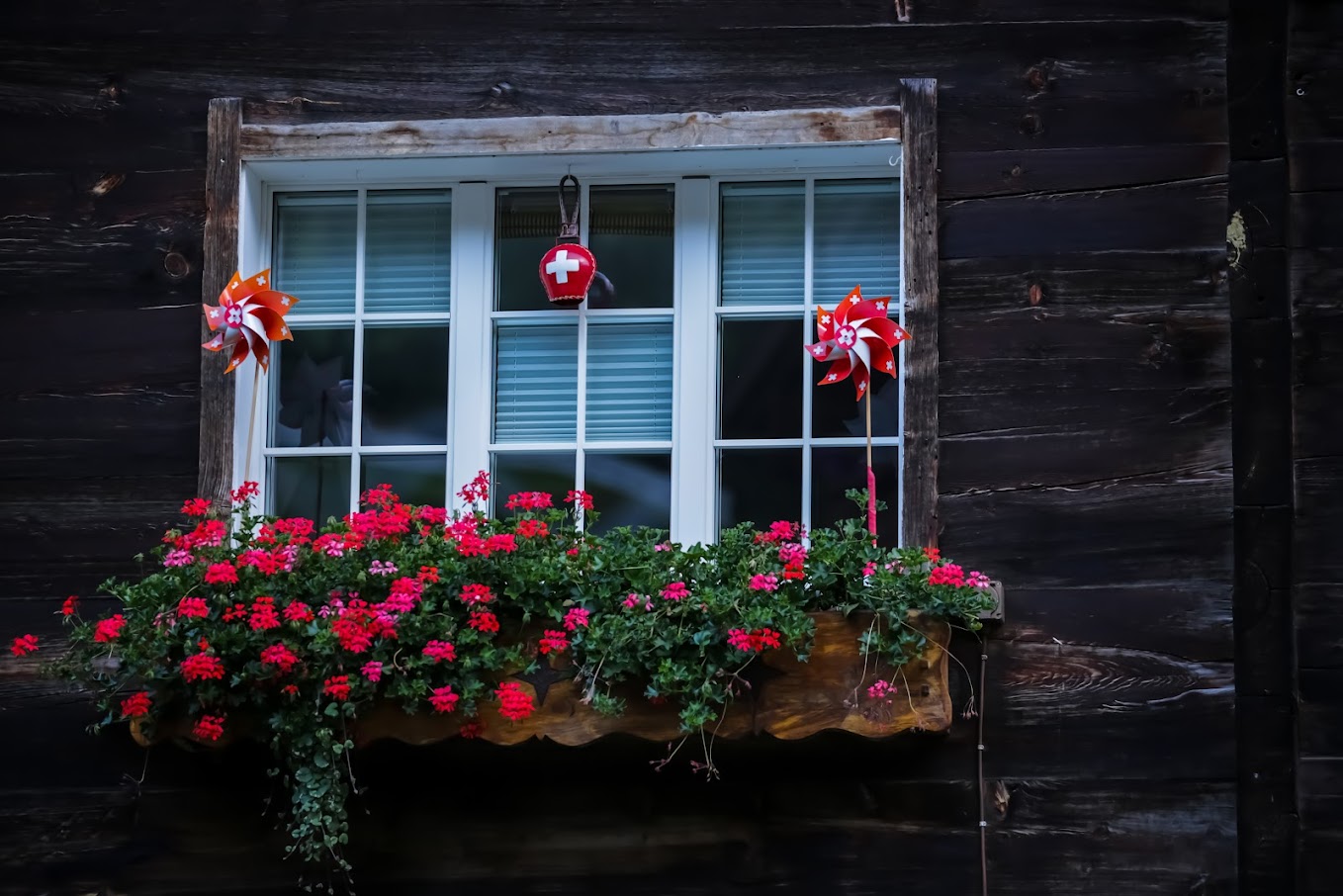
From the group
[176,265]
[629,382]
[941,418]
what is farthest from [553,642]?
[176,265]

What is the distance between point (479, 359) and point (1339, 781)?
2.41 meters

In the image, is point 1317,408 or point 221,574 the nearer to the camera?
point 221,574

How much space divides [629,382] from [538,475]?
35 cm

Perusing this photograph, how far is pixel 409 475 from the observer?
4.79 m

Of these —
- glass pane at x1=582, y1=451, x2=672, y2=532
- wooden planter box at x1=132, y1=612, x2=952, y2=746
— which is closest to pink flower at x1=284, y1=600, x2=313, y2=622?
wooden planter box at x1=132, y1=612, x2=952, y2=746

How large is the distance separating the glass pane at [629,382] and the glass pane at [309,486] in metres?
0.69

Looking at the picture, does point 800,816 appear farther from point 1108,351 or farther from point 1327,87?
point 1327,87

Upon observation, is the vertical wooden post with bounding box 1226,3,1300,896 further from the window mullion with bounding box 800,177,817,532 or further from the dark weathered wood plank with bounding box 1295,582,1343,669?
the window mullion with bounding box 800,177,817,532

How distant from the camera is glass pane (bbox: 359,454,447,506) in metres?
4.77

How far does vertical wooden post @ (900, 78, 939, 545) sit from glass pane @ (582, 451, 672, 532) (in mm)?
644

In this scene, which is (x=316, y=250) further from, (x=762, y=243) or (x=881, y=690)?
(x=881, y=690)

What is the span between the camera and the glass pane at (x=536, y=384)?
479 centimetres

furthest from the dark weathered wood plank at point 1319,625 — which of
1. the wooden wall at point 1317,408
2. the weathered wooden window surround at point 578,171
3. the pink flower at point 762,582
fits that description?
the pink flower at point 762,582

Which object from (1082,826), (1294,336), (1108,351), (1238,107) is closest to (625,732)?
(1082,826)
